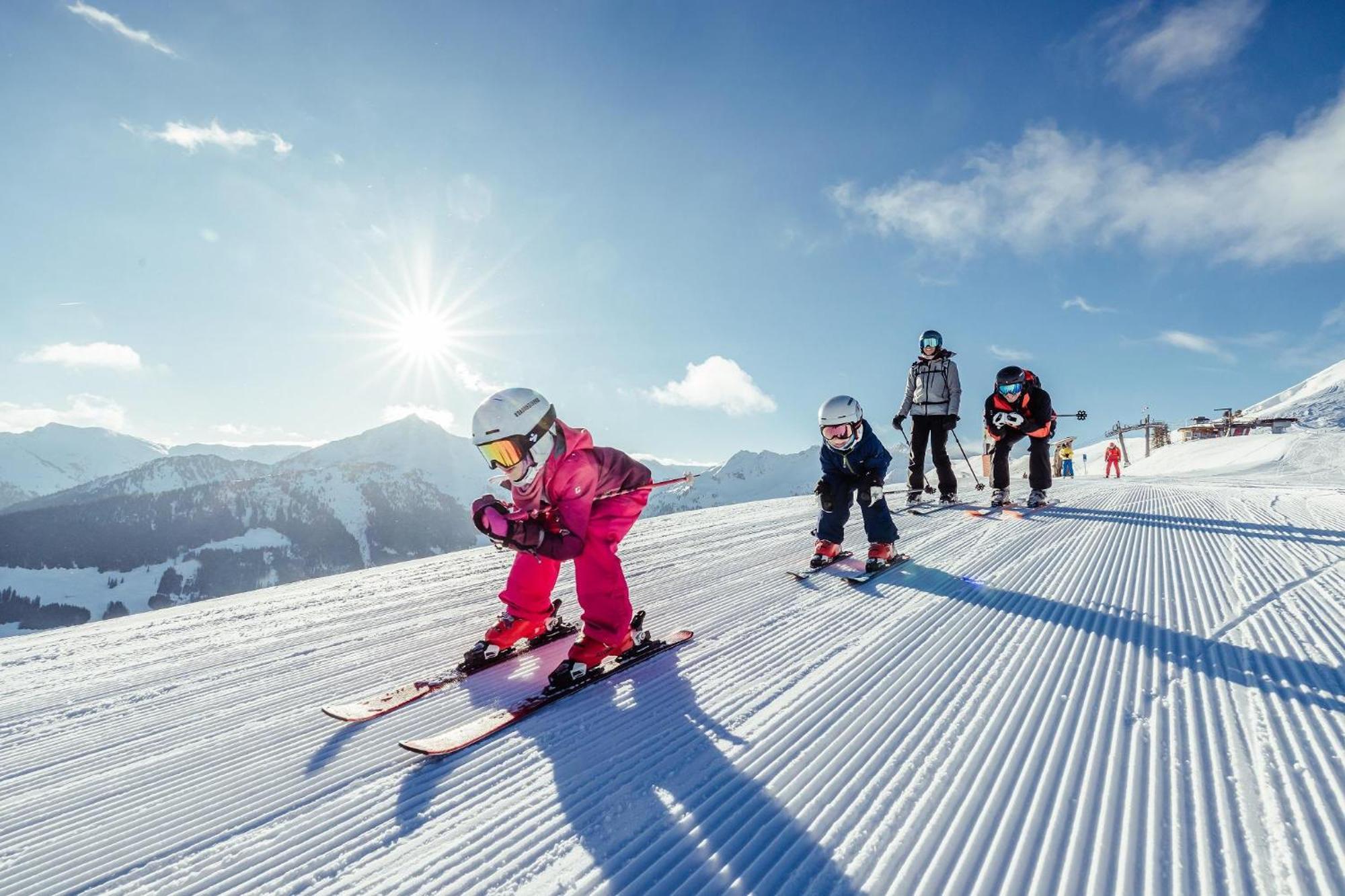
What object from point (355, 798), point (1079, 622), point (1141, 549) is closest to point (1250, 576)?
point (1141, 549)

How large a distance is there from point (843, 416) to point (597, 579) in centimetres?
296

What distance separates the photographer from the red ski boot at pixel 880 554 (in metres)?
4.92

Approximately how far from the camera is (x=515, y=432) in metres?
3.30

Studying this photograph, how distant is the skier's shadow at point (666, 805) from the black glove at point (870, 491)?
2868 millimetres

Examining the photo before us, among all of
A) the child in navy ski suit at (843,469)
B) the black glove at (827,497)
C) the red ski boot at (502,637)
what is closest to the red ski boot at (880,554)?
the child in navy ski suit at (843,469)

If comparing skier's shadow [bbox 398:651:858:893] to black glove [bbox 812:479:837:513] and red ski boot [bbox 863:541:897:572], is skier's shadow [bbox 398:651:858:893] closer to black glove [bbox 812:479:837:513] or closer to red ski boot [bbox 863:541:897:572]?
red ski boot [bbox 863:541:897:572]

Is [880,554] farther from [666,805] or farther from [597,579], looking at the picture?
[666,805]

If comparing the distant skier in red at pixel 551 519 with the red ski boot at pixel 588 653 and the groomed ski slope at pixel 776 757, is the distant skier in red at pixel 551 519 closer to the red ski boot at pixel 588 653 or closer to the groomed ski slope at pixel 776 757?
the red ski boot at pixel 588 653

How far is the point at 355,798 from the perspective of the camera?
203cm

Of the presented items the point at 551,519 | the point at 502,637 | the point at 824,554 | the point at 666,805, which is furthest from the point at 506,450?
the point at 824,554

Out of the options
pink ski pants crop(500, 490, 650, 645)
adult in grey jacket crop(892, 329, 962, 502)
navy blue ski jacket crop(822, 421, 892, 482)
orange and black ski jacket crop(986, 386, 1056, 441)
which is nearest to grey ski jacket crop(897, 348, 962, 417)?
adult in grey jacket crop(892, 329, 962, 502)

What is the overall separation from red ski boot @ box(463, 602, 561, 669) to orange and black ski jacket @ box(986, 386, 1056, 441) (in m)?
7.12

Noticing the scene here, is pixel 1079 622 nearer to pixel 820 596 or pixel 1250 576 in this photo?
pixel 820 596

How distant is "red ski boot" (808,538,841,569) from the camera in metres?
5.09
